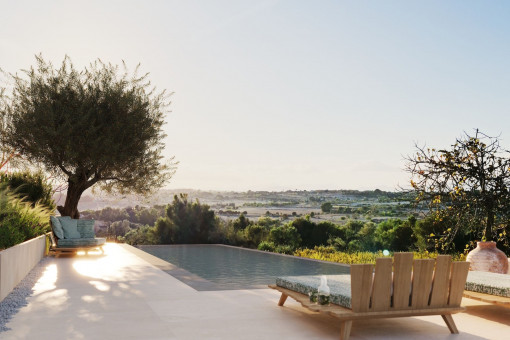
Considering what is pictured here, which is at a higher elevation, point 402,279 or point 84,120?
point 84,120

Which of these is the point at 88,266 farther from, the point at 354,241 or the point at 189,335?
the point at 354,241

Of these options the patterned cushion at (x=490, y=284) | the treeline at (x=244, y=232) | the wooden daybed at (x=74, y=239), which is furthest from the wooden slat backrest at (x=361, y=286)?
the treeline at (x=244, y=232)

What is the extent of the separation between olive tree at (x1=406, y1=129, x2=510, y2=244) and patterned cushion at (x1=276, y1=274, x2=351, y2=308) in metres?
4.88

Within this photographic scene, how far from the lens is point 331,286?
542 cm

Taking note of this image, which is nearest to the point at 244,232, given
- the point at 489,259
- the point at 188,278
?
the point at 188,278

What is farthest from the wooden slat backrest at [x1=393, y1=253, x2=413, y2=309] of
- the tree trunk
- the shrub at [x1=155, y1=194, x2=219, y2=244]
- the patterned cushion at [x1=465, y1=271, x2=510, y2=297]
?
the shrub at [x1=155, y1=194, x2=219, y2=244]

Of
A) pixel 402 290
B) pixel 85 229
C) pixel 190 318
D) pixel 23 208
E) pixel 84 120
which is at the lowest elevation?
pixel 85 229

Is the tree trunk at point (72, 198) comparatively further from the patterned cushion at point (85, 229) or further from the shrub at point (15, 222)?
the shrub at point (15, 222)

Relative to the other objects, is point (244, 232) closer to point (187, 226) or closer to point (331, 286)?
point (187, 226)

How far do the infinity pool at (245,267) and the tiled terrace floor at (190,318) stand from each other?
Result: 1.26 metres

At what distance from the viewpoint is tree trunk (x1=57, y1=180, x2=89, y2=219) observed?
16688mm

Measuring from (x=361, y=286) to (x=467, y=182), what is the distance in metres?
6.32

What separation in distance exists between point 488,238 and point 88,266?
8.16 metres

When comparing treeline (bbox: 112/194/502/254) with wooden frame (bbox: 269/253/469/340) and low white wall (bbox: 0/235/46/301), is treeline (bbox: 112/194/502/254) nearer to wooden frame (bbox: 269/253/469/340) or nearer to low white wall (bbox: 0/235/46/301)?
low white wall (bbox: 0/235/46/301)
